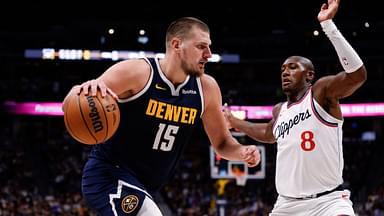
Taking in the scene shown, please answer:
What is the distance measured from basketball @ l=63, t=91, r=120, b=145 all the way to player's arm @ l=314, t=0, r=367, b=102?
2445mm

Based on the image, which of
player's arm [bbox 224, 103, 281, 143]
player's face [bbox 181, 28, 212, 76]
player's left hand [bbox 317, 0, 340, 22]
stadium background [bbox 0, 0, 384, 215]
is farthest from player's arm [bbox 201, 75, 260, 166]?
stadium background [bbox 0, 0, 384, 215]

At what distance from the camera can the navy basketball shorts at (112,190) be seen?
3854 millimetres

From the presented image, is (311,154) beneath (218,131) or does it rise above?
beneath

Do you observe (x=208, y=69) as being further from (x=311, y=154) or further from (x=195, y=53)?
(x=195, y=53)

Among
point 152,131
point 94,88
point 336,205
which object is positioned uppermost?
point 94,88

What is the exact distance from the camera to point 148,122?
3979 millimetres

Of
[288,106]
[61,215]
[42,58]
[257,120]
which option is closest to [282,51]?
[257,120]

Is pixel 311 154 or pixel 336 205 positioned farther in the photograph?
pixel 311 154

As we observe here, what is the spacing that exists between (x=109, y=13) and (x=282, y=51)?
318 inches

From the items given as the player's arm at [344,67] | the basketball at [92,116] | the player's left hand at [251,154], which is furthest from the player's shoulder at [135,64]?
the player's arm at [344,67]

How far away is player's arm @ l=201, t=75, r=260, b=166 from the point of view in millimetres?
Result: 4355

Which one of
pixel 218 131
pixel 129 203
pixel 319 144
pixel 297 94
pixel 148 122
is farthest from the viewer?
pixel 297 94

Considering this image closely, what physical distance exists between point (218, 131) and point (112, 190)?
1074mm

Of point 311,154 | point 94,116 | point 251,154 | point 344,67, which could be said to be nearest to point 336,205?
point 311,154
